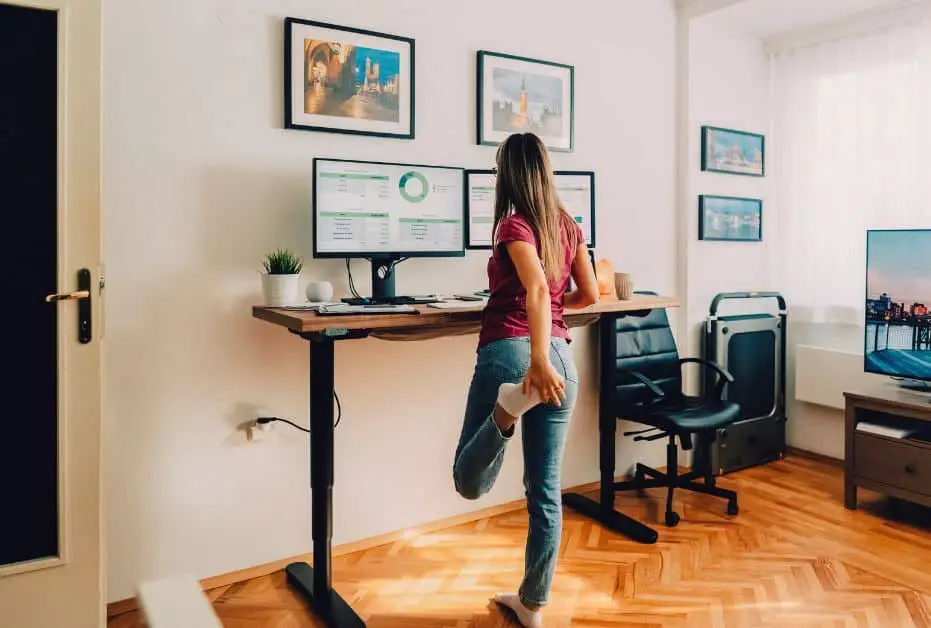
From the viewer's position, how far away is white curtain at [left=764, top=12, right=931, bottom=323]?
3633 millimetres

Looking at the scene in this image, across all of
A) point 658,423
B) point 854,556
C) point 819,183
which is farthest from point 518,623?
point 819,183

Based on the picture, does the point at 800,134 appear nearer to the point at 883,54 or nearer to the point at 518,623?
the point at 883,54

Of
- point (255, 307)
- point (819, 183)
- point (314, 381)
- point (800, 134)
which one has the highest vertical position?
point (800, 134)

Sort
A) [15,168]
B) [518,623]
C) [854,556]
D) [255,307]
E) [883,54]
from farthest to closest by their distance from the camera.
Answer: [883,54] < [854,556] < [255,307] < [518,623] < [15,168]

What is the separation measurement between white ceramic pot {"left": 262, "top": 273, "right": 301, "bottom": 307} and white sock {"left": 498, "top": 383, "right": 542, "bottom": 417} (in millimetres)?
923

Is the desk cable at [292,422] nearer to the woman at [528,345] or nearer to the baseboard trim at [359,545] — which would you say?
the baseboard trim at [359,545]

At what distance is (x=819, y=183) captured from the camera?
4.05 meters

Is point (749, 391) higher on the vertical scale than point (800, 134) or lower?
lower

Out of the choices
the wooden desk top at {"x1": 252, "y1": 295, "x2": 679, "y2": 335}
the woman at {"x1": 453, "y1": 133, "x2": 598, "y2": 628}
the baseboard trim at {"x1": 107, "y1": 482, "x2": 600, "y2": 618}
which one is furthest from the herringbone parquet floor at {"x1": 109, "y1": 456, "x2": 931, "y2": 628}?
the wooden desk top at {"x1": 252, "y1": 295, "x2": 679, "y2": 335}

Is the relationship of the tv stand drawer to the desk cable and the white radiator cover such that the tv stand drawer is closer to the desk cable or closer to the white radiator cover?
the white radiator cover

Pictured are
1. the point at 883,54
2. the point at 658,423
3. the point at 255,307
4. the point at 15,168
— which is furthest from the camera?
the point at 883,54

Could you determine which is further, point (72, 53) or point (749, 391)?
point (749, 391)

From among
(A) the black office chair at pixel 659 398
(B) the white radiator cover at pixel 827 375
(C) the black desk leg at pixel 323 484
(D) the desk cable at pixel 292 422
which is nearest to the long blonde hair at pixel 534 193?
(C) the black desk leg at pixel 323 484

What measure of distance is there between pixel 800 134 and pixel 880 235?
39.2 inches
